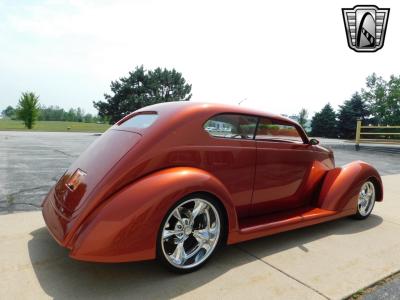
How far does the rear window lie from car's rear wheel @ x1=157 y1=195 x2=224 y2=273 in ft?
2.95

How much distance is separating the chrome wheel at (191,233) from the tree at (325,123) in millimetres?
43014

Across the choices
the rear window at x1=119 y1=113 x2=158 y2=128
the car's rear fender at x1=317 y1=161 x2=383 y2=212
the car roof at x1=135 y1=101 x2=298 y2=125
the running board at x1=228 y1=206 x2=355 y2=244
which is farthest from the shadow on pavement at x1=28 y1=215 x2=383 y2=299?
the car roof at x1=135 y1=101 x2=298 y2=125

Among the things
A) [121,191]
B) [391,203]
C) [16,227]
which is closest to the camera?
[121,191]

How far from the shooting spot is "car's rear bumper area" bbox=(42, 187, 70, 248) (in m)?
2.57

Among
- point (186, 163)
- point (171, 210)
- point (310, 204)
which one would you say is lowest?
point (310, 204)

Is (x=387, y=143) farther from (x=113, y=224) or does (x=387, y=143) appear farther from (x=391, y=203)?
(x=113, y=224)

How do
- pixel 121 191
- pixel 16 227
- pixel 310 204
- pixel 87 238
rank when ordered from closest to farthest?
pixel 87 238 < pixel 121 191 < pixel 16 227 < pixel 310 204

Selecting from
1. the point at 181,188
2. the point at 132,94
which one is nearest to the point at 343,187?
the point at 181,188

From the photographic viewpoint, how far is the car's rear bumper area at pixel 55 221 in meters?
2.57

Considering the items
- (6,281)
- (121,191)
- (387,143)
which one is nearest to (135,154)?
(121,191)

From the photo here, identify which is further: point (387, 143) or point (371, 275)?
point (387, 143)

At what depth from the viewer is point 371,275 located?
2.84m

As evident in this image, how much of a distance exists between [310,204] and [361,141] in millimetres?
18923

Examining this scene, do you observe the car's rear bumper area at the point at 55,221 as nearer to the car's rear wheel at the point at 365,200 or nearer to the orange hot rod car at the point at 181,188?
the orange hot rod car at the point at 181,188
